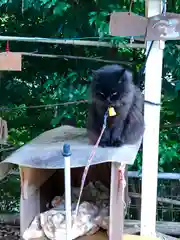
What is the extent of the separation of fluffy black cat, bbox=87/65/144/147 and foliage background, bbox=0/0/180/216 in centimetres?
50

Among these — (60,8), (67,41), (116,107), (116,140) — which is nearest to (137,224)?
(116,140)

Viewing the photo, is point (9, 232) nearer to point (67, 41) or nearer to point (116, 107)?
point (116, 107)

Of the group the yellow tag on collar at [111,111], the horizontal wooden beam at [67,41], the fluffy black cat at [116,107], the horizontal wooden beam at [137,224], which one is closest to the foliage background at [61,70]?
the horizontal wooden beam at [67,41]

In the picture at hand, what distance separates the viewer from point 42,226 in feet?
6.81

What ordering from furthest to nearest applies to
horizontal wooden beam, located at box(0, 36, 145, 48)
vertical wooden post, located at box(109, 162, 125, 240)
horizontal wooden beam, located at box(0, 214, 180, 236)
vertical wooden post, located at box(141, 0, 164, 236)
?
horizontal wooden beam, located at box(0, 214, 180, 236) → horizontal wooden beam, located at box(0, 36, 145, 48) → vertical wooden post, located at box(141, 0, 164, 236) → vertical wooden post, located at box(109, 162, 125, 240)

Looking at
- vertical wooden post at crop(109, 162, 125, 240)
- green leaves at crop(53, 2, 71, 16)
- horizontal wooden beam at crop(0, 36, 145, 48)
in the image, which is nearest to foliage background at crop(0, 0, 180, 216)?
green leaves at crop(53, 2, 71, 16)

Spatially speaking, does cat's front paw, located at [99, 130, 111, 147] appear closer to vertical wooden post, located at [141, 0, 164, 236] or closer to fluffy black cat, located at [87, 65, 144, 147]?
fluffy black cat, located at [87, 65, 144, 147]

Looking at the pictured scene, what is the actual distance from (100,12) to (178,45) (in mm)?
602

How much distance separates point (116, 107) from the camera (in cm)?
229

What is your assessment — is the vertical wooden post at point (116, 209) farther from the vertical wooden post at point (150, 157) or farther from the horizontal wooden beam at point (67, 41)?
the horizontal wooden beam at point (67, 41)

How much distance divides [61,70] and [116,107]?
1.10m

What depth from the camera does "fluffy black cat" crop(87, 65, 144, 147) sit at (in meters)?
2.25

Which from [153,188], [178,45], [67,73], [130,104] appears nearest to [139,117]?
[130,104]

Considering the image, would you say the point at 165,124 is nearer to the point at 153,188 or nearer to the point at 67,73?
the point at 67,73
